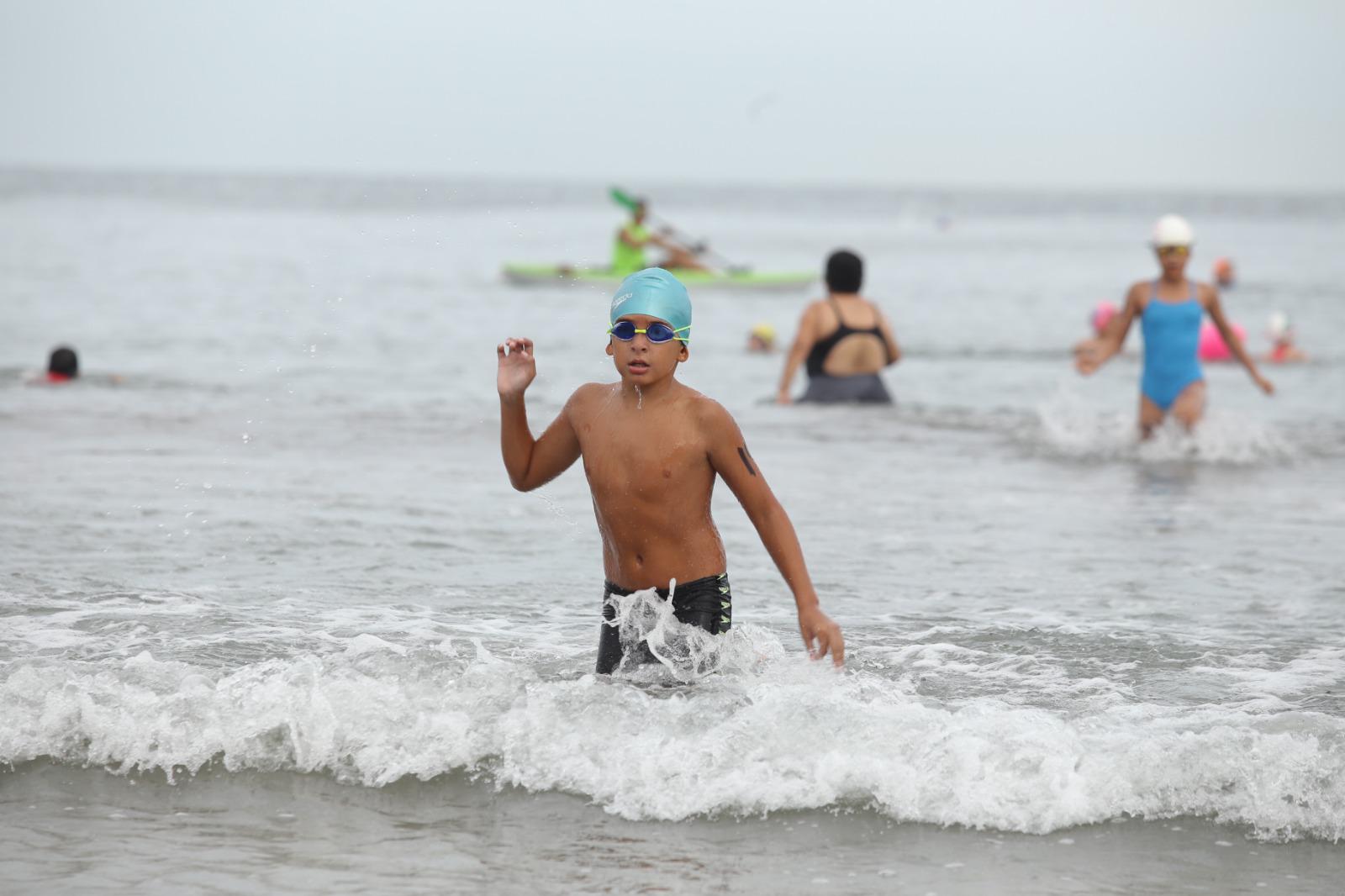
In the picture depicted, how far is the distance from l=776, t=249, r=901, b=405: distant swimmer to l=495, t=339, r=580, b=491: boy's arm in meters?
7.89

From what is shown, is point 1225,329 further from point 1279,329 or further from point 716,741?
point 1279,329

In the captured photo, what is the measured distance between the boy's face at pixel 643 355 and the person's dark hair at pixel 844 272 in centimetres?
819

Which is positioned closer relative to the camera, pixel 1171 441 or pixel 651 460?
pixel 651 460

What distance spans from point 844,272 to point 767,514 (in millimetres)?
8348

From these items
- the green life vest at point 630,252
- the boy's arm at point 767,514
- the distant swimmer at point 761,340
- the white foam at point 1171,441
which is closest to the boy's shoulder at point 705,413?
the boy's arm at point 767,514

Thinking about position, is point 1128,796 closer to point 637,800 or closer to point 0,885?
point 637,800

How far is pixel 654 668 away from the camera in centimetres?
500

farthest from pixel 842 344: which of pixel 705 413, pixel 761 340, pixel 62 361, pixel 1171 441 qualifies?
pixel 705 413

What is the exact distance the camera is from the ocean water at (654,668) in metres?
4.23

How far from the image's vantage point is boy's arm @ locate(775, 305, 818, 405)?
12734mm

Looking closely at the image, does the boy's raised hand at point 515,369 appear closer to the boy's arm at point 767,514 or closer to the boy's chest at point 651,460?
the boy's chest at point 651,460

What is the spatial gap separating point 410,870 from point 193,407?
388 inches

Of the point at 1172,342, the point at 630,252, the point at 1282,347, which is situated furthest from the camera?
the point at 630,252

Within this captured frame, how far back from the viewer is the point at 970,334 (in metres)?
23.7
